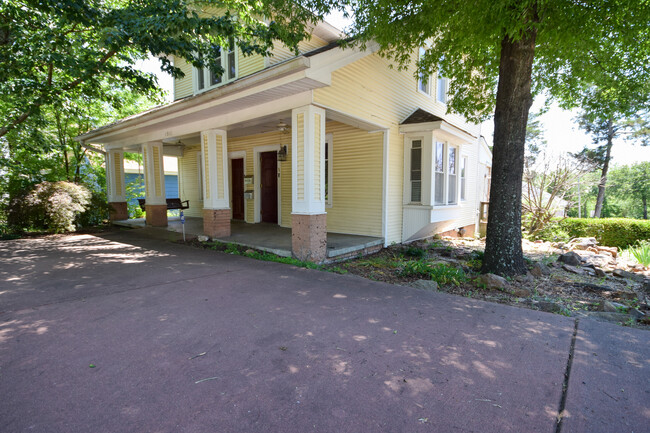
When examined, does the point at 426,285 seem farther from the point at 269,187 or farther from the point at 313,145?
the point at 269,187

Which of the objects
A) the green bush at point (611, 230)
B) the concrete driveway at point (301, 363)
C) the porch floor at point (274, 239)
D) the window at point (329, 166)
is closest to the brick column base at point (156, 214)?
the porch floor at point (274, 239)

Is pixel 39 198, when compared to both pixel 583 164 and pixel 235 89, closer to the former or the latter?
pixel 235 89

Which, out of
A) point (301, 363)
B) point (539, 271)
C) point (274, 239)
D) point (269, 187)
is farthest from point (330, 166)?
point (301, 363)

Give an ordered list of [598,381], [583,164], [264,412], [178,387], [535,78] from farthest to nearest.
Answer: [583,164]
[535,78]
[598,381]
[178,387]
[264,412]

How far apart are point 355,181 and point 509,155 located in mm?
3906

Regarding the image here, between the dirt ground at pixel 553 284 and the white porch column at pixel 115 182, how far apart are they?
958 centimetres

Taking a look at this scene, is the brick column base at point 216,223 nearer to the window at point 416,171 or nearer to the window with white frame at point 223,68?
the window with white frame at point 223,68

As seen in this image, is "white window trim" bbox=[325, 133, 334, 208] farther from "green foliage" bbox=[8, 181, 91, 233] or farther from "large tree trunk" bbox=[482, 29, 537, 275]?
"green foliage" bbox=[8, 181, 91, 233]

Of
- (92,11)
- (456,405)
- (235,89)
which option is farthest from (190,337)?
(92,11)

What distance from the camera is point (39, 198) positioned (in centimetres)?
878

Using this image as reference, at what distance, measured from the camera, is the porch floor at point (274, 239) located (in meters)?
6.69

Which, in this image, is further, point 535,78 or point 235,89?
point 535,78

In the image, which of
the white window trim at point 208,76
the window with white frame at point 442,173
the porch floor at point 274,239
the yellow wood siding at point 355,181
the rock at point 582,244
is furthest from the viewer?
the rock at point 582,244

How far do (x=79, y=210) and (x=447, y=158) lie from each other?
10.7 m
